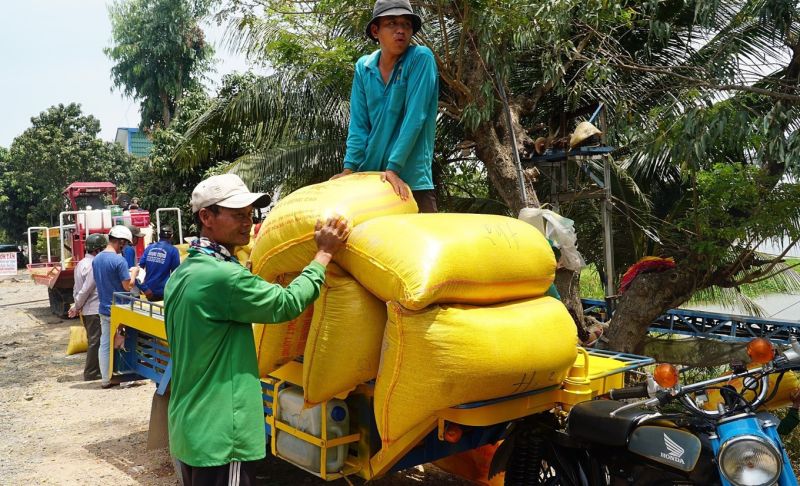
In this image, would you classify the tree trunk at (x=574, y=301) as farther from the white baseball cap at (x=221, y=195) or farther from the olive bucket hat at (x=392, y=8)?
the white baseball cap at (x=221, y=195)

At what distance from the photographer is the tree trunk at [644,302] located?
5.84 metres

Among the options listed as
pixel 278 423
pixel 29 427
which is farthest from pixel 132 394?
pixel 278 423

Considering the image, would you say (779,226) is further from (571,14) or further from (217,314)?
(217,314)

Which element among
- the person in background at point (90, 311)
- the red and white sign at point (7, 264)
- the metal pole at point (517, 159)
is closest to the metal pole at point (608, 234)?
the metal pole at point (517, 159)

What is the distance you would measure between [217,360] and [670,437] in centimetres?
163

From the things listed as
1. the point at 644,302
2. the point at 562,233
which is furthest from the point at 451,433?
the point at 644,302

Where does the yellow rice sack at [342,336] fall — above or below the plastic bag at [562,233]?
below

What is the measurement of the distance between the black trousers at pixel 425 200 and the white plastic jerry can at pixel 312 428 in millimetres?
1121

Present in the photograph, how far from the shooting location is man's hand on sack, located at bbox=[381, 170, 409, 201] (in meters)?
3.27

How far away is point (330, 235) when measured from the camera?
9.18ft

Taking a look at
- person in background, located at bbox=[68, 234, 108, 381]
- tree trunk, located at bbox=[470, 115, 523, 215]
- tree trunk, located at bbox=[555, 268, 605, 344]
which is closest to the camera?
tree trunk, located at bbox=[555, 268, 605, 344]

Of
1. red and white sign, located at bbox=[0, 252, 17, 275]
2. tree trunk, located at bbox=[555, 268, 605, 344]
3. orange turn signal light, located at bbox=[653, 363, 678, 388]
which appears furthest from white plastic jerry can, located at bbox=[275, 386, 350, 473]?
red and white sign, located at bbox=[0, 252, 17, 275]

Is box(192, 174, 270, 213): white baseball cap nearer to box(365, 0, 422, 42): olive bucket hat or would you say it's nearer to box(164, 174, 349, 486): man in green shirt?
box(164, 174, 349, 486): man in green shirt

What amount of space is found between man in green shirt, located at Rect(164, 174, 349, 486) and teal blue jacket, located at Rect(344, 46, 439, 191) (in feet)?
3.86
